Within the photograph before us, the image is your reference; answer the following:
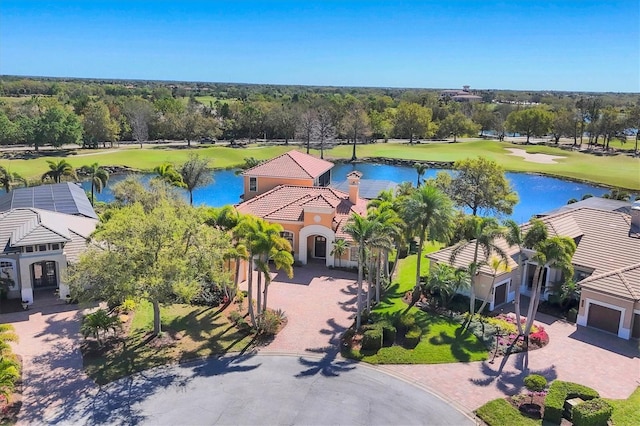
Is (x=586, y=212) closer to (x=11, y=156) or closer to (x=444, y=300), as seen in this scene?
(x=444, y=300)

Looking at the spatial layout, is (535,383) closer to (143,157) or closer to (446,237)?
(446,237)

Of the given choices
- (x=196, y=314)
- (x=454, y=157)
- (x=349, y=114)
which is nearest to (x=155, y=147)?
(x=349, y=114)

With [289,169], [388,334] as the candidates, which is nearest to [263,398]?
[388,334]

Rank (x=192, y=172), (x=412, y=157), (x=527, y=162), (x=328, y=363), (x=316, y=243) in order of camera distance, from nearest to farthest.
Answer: (x=328, y=363) < (x=316, y=243) < (x=192, y=172) < (x=527, y=162) < (x=412, y=157)

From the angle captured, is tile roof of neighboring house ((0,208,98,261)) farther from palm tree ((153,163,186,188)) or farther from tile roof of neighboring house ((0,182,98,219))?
palm tree ((153,163,186,188))

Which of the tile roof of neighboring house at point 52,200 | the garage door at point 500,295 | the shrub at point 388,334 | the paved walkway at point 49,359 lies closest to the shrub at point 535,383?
the shrub at point 388,334

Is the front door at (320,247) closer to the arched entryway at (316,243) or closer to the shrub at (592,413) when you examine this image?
the arched entryway at (316,243)
